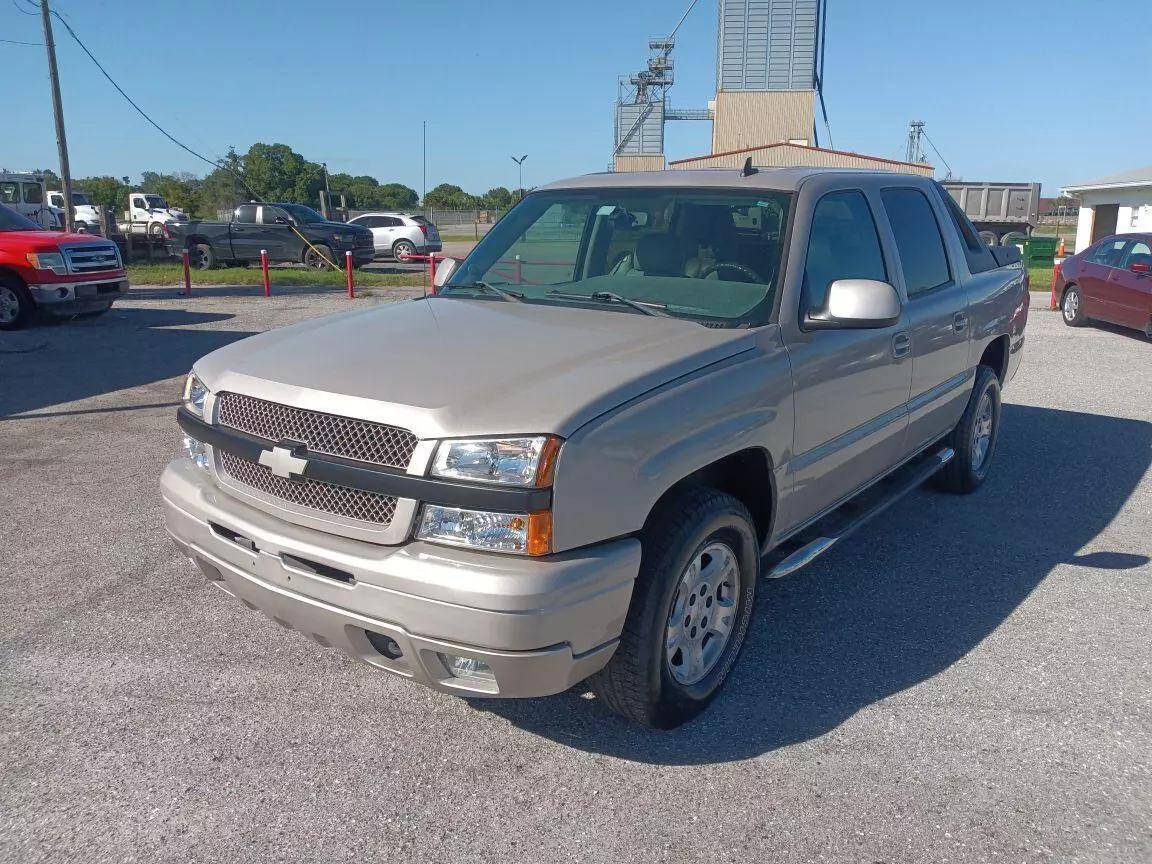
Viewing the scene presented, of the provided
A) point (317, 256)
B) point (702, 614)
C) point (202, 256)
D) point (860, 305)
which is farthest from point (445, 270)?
point (202, 256)

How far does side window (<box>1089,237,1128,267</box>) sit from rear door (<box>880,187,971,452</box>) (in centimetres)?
997

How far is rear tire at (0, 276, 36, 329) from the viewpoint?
1249 centimetres

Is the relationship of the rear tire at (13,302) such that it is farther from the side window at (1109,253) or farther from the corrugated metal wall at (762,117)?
the corrugated metal wall at (762,117)

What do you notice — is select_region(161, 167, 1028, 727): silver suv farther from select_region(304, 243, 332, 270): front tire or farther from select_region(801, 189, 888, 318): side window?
select_region(304, 243, 332, 270): front tire

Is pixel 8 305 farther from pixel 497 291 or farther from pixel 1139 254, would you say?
pixel 1139 254

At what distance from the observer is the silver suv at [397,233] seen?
→ 27938mm

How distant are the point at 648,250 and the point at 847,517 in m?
1.59

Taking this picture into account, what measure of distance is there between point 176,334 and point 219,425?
10.6 meters

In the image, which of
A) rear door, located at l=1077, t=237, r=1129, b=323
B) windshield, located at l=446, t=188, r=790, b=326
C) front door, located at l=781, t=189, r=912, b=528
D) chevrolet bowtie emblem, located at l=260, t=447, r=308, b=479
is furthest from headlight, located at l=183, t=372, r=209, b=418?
rear door, located at l=1077, t=237, r=1129, b=323

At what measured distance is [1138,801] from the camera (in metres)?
2.91

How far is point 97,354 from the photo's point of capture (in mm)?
11102

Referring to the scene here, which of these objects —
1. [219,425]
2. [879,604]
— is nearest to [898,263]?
[879,604]

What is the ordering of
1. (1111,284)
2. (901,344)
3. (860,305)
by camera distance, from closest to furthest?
1. (860,305)
2. (901,344)
3. (1111,284)

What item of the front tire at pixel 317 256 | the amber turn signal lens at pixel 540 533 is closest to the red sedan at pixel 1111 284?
the amber turn signal lens at pixel 540 533
